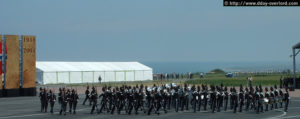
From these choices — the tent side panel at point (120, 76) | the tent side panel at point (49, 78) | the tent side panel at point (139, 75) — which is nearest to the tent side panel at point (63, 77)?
the tent side panel at point (49, 78)

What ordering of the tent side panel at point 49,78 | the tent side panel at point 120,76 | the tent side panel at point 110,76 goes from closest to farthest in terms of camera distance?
the tent side panel at point 49,78, the tent side panel at point 110,76, the tent side panel at point 120,76

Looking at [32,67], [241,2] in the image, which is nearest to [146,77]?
[32,67]

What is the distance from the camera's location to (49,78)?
76.9 m

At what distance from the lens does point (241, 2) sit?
86.4ft

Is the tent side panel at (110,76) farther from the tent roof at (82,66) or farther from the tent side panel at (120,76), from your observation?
the tent roof at (82,66)

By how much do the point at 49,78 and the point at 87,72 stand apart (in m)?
8.28

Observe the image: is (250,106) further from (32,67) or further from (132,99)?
(32,67)

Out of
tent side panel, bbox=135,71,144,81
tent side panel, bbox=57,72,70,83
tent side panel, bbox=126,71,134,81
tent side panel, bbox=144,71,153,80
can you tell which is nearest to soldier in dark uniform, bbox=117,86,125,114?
tent side panel, bbox=57,72,70,83

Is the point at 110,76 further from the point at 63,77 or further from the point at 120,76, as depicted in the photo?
the point at 63,77

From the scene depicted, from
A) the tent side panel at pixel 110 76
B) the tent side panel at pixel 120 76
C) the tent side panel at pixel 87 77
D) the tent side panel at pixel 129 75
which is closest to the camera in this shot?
the tent side panel at pixel 87 77

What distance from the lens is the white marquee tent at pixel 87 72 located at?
77125mm

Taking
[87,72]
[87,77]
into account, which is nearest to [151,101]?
[87,72]

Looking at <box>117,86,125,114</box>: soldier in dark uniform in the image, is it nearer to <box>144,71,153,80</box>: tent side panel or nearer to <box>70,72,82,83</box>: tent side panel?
<box>70,72,82,83</box>: tent side panel

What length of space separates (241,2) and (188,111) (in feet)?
35.9
